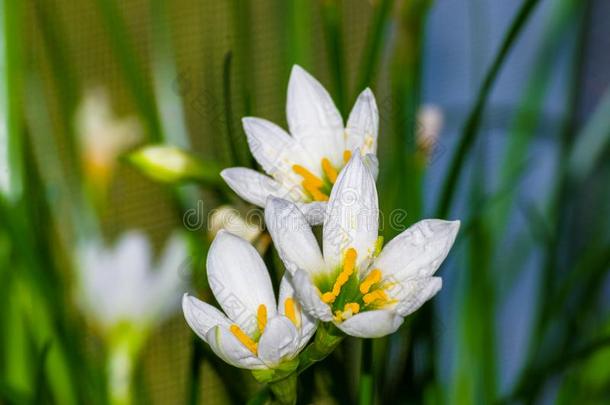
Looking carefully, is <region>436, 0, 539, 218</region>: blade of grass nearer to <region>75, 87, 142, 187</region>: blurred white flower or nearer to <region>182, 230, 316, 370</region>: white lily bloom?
<region>182, 230, 316, 370</region>: white lily bloom

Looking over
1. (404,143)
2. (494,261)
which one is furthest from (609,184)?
(404,143)

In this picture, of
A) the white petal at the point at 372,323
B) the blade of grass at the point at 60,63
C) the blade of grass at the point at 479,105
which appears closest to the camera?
the white petal at the point at 372,323

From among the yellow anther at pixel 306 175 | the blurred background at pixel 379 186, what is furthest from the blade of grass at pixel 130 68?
the yellow anther at pixel 306 175

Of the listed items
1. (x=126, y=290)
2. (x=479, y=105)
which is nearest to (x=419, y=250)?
(x=479, y=105)

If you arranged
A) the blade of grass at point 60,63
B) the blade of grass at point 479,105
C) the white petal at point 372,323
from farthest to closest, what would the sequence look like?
the blade of grass at point 60,63 < the blade of grass at point 479,105 < the white petal at point 372,323

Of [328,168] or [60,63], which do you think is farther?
[60,63]

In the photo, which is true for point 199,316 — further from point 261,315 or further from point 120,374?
point 120,374

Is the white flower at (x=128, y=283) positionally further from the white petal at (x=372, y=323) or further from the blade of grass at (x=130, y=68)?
the white petal at (x=372, y=323)
